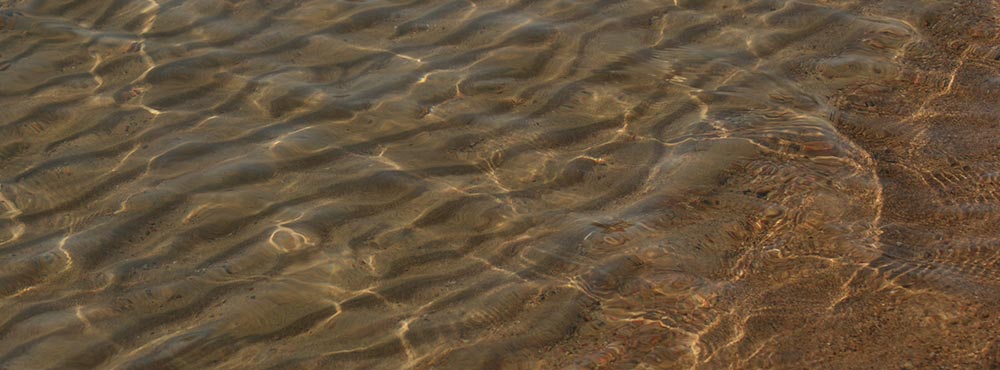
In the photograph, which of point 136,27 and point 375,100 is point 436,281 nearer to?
point 375,100

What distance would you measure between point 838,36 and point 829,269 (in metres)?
2.07

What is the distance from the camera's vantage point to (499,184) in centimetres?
415

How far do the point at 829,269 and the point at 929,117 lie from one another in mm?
1385

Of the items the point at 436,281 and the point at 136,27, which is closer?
the point at 436,281

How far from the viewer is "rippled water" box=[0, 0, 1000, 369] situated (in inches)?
132

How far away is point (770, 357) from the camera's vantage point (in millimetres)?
3199

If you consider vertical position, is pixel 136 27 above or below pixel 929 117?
above

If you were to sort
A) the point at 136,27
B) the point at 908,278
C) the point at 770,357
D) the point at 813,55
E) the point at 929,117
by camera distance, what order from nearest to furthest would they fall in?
the point at 770,357 < the point at 908,278 < the point at 929,117 < the point at 813,55 < the point at 136,27

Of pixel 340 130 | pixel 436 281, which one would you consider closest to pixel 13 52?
pixel 340 130

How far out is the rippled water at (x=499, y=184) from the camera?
3361 millimetres

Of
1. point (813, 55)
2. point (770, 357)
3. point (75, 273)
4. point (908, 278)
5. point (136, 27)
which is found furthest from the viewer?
point (136, 27)

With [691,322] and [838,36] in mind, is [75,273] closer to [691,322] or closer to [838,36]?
[691,322]

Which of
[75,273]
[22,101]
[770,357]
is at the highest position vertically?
[22,101]

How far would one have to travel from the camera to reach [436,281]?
3635 millimetres
